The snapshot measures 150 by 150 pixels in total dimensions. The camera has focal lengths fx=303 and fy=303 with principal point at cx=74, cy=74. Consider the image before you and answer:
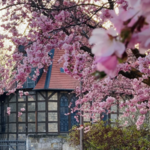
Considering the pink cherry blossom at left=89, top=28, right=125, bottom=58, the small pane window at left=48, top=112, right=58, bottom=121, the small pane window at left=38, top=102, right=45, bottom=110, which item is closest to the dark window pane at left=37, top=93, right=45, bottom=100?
the small pane window at left=38, top=102, right=45, bottom=110

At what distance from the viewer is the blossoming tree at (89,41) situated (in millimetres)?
931

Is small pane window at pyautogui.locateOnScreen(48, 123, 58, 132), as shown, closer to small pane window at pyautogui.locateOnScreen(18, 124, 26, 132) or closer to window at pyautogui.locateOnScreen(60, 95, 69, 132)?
window at pyautogui.locateOnScreen(60, 95, 69, 132)

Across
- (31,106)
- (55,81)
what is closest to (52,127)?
(31,106)

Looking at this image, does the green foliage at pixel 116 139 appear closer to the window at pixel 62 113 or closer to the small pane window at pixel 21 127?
the window at pixel 62 113

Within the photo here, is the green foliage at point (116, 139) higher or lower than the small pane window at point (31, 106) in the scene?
lower

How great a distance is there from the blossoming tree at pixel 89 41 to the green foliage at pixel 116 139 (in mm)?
1044

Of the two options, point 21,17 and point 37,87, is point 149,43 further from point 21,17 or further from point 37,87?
point 37,87

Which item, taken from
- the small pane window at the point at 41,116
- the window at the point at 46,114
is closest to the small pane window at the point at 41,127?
the window at the point at 46,114

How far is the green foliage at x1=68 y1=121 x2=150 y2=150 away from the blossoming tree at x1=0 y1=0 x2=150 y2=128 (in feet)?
3.43

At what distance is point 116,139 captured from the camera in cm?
927

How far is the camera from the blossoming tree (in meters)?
0.93

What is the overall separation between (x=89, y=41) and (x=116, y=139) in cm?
867

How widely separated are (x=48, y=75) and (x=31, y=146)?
3.75m

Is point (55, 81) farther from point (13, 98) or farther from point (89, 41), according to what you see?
point (89, 41)
